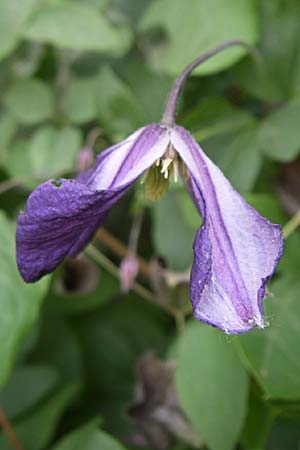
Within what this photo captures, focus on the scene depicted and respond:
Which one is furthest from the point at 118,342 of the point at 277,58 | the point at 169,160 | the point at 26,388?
the point at 169,160

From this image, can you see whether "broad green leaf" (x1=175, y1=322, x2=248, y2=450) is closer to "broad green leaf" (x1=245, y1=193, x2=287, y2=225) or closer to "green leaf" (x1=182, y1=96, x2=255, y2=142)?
"broad green leaf" (x1=245, y1=193, x2=287, y2=225)

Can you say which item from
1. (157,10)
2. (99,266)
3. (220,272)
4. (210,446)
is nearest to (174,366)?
(210,446)

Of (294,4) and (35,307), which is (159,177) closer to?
(35,307)

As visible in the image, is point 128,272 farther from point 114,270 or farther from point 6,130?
point 6,130

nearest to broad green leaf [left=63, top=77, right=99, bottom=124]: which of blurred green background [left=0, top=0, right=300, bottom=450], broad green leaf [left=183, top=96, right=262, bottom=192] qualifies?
blurred green background [left=0, top=0, right=300, bottom=450]

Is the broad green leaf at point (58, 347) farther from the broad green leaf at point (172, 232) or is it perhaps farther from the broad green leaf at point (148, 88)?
the broad green leaf at point (148, 88)

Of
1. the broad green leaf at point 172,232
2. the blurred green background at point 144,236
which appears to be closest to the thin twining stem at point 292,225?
the blurred green background at point 144,236
